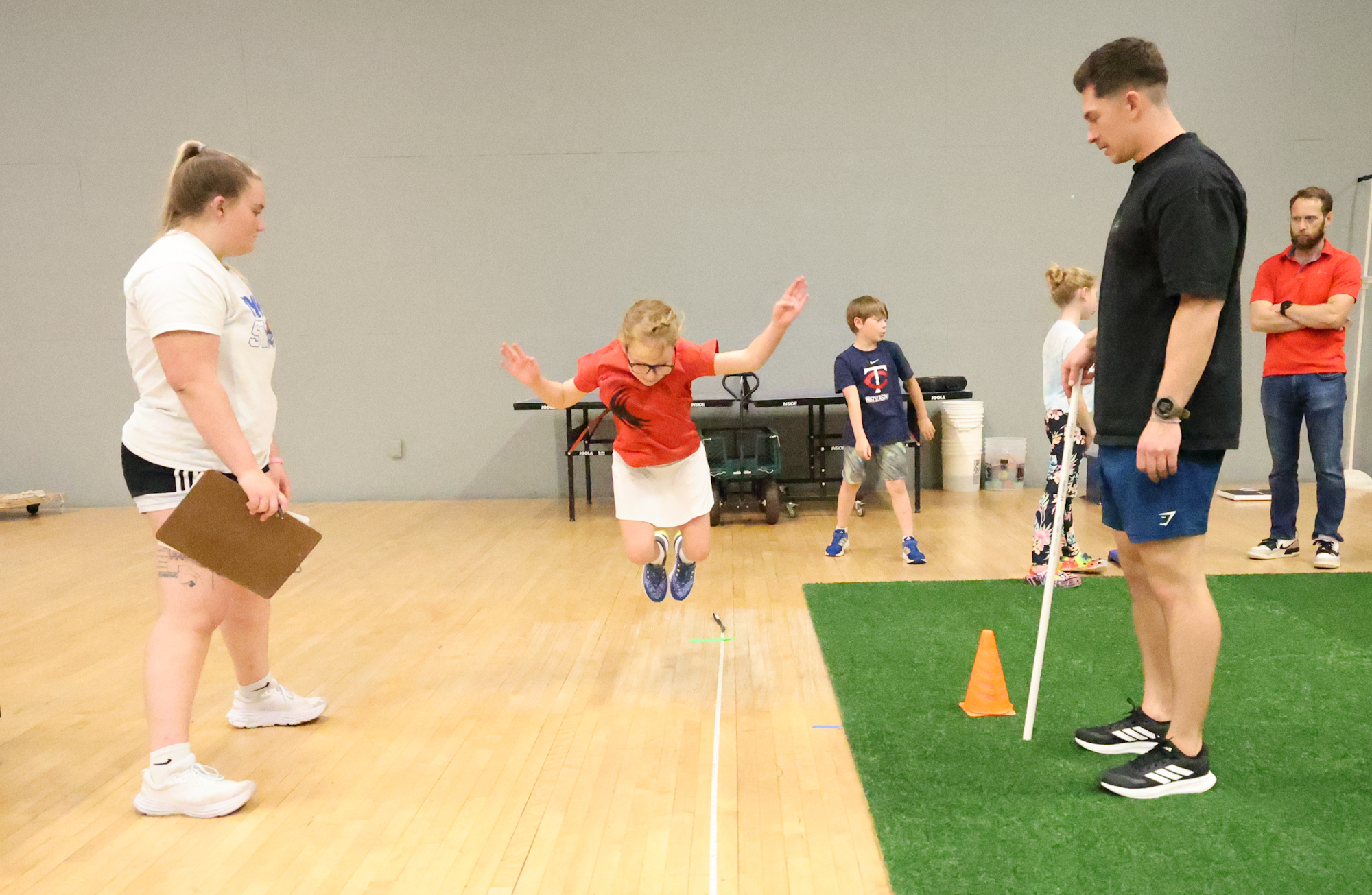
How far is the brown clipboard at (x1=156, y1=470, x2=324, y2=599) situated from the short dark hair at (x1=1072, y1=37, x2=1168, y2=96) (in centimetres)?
223

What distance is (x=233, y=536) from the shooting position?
7.87 ft

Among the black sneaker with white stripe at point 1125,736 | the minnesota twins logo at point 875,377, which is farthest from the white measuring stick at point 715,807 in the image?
the minnesota twins logo at point 875,377

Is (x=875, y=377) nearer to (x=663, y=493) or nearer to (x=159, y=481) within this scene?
(x=663, y=493)

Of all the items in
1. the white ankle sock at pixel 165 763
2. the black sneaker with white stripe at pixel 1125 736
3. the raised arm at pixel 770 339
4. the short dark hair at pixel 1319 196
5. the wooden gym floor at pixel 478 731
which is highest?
the short dark hair at pixel 1319 196

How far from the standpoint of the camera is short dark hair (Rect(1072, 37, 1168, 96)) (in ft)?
7.24

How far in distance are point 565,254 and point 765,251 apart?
1.53m

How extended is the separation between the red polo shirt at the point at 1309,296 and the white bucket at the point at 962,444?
8.34 feet

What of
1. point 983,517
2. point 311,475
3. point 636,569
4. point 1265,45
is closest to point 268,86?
point 311,475

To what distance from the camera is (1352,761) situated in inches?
97.2

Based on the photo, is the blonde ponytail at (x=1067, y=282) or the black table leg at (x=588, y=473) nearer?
the blonde ponytail at (x=1067, y=282)

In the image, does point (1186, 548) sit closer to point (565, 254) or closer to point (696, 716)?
point (696, 716)

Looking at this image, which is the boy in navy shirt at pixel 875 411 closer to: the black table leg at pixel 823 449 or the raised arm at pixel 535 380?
the black table leg at pixel 823 449

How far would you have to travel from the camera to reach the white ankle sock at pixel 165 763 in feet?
7.87

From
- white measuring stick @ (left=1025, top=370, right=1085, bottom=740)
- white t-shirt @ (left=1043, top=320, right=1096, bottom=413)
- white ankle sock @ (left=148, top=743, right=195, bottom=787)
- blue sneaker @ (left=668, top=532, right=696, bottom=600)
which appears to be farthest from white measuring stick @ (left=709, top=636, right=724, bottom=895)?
white t-shirt @ (left=1043, top=320, right=1096, bottom=413)
